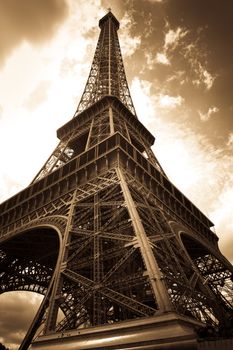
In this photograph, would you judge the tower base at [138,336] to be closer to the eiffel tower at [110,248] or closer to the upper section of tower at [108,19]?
the eiffel tower at [110,248]

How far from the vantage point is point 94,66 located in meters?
46.6

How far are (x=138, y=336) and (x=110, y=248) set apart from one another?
9431mm

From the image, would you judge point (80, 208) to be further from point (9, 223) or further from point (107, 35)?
point (107, 35)

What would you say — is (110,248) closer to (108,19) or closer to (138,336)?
(138,336)

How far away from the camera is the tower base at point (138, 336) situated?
5859 millimetres

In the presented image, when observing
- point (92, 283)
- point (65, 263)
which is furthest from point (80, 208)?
point (92, 283)

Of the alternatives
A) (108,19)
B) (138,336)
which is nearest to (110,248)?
(138,336)

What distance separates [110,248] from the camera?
15.8 meters

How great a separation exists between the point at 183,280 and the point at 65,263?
4.45m

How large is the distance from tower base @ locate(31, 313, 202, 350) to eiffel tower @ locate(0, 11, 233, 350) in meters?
0.02

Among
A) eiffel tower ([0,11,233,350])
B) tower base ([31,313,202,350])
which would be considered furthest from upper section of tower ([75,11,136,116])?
tower base ([31,313,202,350])

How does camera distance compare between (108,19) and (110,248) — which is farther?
(108,19)

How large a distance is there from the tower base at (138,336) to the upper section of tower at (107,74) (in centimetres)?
3013

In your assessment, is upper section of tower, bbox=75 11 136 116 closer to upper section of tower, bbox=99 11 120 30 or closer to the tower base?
upper section of tower, bbox=99 11 120 30
